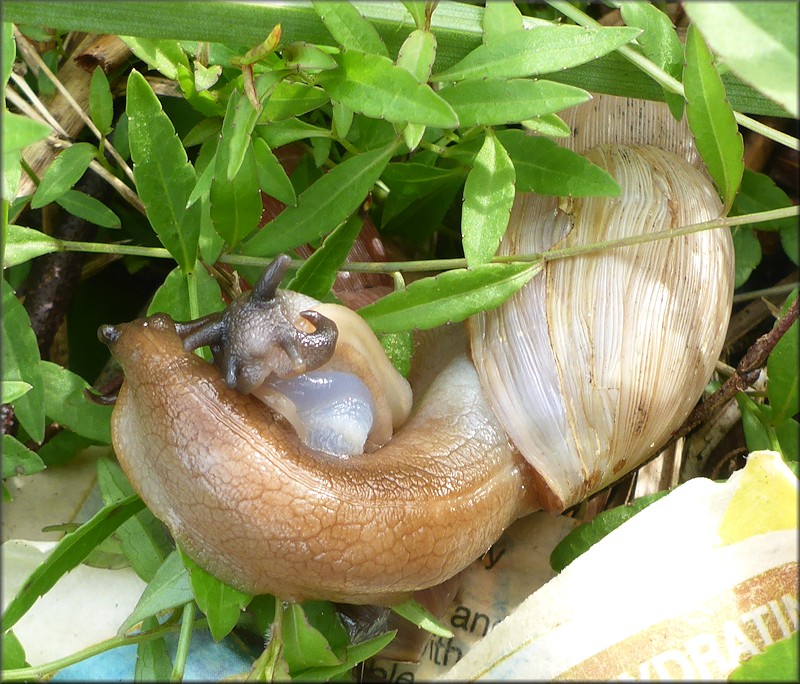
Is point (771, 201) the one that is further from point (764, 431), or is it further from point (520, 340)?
point (520, 340)

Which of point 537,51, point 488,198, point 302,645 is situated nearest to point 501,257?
point 488,198

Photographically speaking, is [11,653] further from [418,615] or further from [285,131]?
[285,131]

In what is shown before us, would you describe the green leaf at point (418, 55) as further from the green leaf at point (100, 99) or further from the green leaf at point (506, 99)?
the green leaf at point (100, 99)

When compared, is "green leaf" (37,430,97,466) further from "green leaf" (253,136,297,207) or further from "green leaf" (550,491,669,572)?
"green leaf" (550,491,669,572)

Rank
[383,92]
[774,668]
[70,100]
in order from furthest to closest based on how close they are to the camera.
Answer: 1. [70,100]
2. [383,92]
3. [774,668]

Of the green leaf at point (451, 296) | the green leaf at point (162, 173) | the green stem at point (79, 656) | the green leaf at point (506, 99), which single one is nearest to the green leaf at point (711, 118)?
the green leaf at point (506, 99)

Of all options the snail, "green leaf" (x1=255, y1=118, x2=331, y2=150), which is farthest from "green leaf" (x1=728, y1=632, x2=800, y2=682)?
"green leaf" (x1=255, y1=118, x2=331, y2=150)
